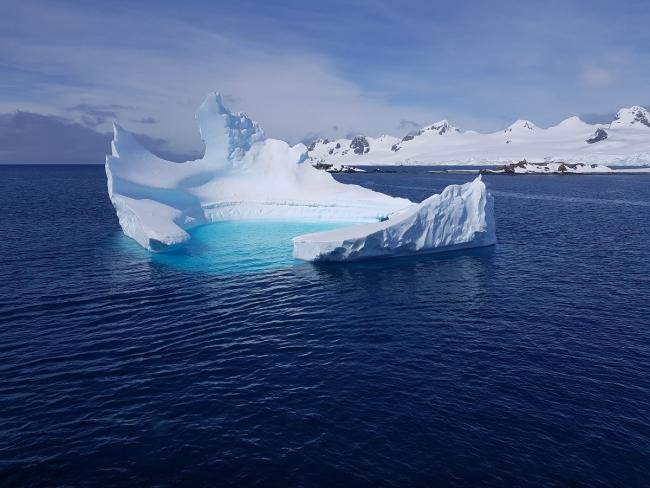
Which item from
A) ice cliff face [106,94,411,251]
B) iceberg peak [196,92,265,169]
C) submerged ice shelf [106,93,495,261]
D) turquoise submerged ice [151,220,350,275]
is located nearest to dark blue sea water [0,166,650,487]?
turquoise submerged ice [151,220,350,275]

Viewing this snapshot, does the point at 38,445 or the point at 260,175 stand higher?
the point at 260,175

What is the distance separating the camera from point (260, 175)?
59250mm

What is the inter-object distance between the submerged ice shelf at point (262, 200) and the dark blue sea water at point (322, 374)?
2.76 metres

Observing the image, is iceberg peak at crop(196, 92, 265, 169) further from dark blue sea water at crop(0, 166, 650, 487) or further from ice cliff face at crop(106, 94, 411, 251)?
dark blue sea water at crop(0, 166, 650, 487)

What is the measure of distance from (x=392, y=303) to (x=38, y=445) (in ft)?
58.6

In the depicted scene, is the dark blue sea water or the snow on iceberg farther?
the snow on iceberg

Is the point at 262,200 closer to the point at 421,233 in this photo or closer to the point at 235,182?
the point at 235,182

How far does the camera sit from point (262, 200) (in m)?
57.0

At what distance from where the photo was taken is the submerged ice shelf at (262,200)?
3638 cm

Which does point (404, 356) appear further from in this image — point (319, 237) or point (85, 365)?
point (319, 237)

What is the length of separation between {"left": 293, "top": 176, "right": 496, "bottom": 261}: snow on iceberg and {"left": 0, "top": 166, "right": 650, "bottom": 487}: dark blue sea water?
5.55ft

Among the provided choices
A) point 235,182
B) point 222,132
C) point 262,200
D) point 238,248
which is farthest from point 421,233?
point 222,132

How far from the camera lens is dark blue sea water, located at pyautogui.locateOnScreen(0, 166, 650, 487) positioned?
13000 mm

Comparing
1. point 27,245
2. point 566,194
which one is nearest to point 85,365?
point 27,245
